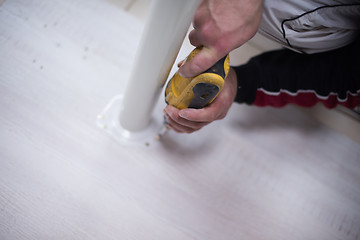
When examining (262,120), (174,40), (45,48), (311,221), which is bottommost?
(311,221)

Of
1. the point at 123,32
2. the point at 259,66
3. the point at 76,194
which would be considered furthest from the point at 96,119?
the point at 259,66

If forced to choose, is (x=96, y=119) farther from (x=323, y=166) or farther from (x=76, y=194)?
(x=323, y=166)

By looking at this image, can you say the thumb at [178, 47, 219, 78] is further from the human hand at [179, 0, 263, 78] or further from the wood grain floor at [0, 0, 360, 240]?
the wood grain floor at [0, 0, 360, 240]

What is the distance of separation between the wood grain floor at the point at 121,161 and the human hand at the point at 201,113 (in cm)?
17

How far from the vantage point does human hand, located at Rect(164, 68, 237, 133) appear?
0.53 metres

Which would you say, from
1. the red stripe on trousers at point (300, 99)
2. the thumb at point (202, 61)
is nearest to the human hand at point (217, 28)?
the thumb at point (202, 61)

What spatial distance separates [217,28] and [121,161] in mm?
415

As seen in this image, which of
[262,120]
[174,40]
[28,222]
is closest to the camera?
[174,40]

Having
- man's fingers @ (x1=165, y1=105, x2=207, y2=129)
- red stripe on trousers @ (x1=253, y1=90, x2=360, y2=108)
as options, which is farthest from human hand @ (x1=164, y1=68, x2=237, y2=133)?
red stripe on trousers @ (x1=253, y1=90, x2=360, y2=108)

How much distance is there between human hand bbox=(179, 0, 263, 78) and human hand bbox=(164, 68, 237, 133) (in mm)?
92

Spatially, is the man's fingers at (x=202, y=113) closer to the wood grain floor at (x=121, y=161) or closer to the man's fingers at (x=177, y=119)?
the man's fingers at (x=177, y=119)

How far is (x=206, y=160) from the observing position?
0.75m

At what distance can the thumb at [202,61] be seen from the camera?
432 millimetres

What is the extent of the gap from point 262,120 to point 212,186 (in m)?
0.26
